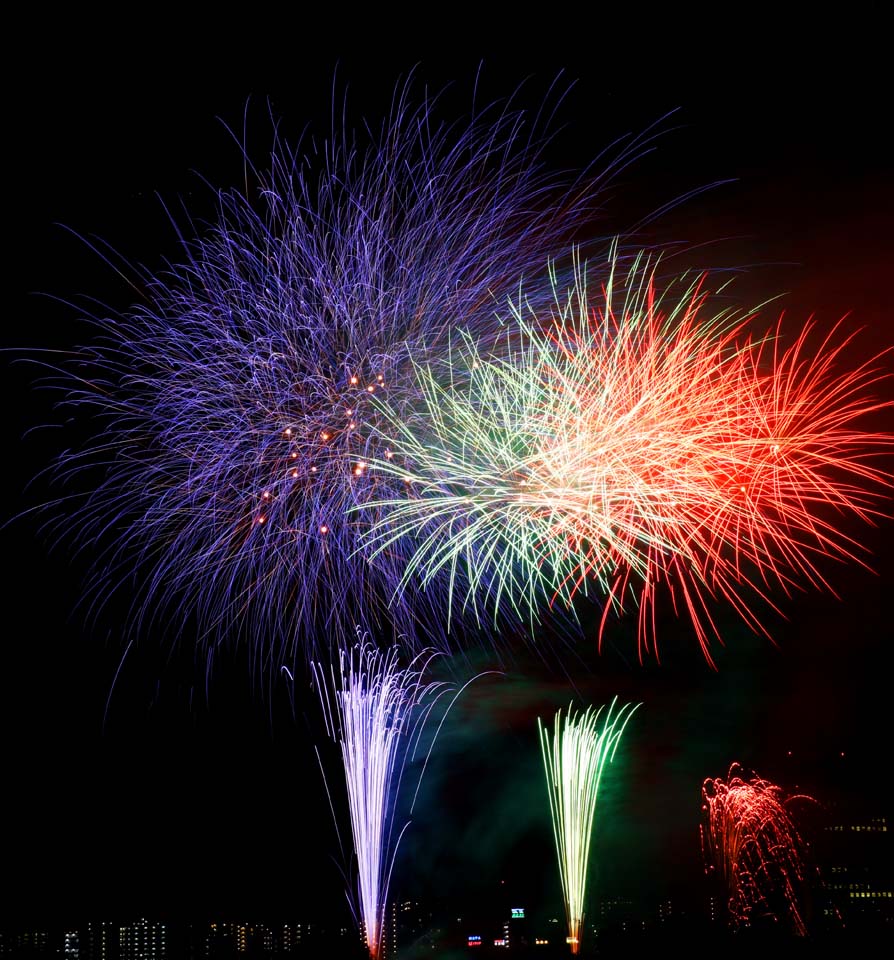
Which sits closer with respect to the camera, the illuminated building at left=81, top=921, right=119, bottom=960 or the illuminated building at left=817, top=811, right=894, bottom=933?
the illuminated building at left=81, top=921, right=119, bottom=960

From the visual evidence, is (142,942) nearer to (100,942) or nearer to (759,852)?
(100,942)

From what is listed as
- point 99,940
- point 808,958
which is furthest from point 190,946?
point 808,958

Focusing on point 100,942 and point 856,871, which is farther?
point 856,871

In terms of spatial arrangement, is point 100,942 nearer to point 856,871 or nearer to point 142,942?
point 142,942

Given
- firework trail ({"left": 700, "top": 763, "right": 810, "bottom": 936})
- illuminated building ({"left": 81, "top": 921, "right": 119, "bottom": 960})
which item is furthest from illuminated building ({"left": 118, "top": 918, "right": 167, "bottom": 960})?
firework trail ({"left": 700, "top": 763, "right": 810, "bottom": 936})

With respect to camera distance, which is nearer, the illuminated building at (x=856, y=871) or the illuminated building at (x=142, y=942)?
the illuminated building at (x=142, y=942)

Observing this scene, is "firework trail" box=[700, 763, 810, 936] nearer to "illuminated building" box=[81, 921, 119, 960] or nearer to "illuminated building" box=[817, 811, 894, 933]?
"illuminated building" box=[817, 811, 894, 933]

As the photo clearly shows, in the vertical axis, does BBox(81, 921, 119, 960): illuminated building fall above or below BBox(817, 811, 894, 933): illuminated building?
below

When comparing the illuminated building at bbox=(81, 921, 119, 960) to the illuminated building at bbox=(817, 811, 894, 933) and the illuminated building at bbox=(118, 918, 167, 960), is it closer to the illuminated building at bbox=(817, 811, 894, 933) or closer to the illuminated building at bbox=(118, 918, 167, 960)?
the illuminated building at bbox=(118, 918, 167, 960)

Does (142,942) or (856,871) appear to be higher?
(856,871)

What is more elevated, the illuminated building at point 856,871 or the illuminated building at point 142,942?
the illuminated building at point 856,871

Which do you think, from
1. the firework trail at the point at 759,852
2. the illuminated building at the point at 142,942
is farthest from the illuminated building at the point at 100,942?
the firework trail at the point at 759,852

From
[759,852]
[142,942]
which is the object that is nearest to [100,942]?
[142,942]

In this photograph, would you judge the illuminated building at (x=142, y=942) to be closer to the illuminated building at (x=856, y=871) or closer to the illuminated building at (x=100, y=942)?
the illuminated building at (x=100, y=942)
